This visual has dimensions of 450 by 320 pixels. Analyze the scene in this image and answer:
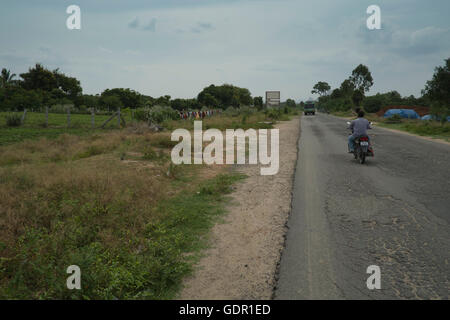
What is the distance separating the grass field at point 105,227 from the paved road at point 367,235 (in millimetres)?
1469

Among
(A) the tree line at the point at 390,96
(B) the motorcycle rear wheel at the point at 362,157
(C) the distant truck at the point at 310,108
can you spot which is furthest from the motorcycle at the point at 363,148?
(C) the distant truck at the point at 310,108

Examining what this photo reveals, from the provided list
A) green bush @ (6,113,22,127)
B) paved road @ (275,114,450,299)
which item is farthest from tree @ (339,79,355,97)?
paved road @ (275,114,450,299)

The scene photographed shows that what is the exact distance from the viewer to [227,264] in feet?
13.9

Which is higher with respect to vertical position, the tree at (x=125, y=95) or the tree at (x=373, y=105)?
the tree at (x=125, y=95)

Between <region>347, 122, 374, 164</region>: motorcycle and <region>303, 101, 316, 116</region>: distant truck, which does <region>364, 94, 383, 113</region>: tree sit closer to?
<region>303, 101, 316, 116</region>: distant truck

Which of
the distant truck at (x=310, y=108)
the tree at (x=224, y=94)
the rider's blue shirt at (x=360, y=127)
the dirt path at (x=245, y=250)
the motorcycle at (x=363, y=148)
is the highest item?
the tree at (x=224, y=94)

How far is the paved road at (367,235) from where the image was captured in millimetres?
3645

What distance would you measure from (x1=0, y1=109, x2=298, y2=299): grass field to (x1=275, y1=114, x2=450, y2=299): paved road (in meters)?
1.47

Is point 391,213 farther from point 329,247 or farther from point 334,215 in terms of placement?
point 329,247

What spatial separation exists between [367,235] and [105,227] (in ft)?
13.4

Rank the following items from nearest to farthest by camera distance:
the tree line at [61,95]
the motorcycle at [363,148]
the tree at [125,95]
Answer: the motorcycle at [363,148] → the tree line at [61,95] → the tree at [125,95]

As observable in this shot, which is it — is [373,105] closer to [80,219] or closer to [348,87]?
[348,87]

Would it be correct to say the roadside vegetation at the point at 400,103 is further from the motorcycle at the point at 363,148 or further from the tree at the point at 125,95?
the tree at the point at 125,95
